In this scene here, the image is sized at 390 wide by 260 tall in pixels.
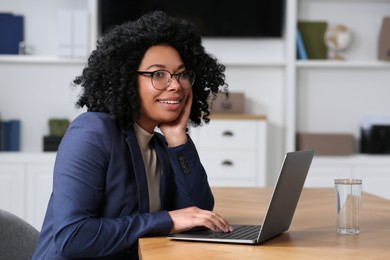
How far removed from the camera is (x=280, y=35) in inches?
207

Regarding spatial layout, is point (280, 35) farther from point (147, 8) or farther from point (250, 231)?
point (250, 231)

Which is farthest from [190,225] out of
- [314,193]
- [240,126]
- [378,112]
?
[378,112]

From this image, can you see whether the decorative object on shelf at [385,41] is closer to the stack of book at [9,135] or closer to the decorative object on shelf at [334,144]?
the decorative object on shelf at [334,144]

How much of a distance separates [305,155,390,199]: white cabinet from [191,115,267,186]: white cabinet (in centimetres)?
37

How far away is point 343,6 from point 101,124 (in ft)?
12.5

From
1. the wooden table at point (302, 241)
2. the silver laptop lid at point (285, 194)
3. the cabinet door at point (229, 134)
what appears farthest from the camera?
the cabinet door at point (229, 134)

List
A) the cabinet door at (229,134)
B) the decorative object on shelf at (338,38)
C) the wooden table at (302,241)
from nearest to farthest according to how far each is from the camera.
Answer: the wooden table at (302,241) < the cabinet door at (229,134) < the decorative object on shelf at (338,38)

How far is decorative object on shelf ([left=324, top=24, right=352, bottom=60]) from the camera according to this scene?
520cm

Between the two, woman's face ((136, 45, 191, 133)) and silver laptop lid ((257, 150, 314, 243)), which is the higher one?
woman's face ((136, 45, 191, 133))

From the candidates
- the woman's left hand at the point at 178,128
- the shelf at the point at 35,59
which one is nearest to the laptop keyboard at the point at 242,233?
the woman's left hand at the point at 178,128

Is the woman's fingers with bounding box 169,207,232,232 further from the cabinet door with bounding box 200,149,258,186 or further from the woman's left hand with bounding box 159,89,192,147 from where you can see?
the cabinet door with bounding box 200,149,258,186

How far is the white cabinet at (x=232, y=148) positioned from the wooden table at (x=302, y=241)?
2.51 metres

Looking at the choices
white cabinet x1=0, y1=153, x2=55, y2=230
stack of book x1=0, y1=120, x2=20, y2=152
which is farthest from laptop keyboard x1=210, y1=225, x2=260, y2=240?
stack of book x1=0, y1=120, x2=20, y2=152

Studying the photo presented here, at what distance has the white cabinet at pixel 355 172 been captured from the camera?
16.3 ft
